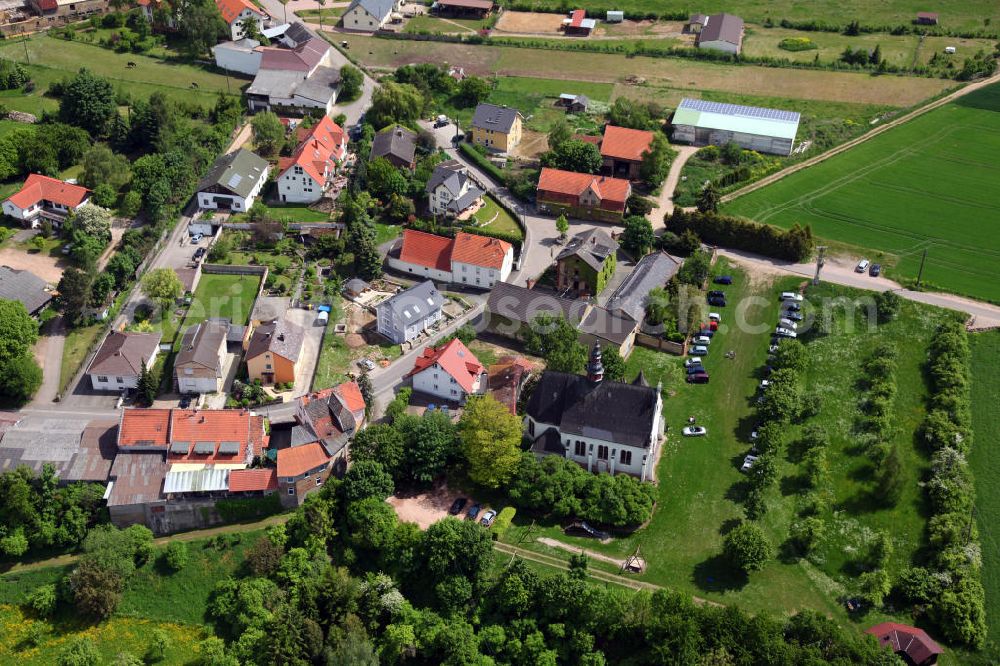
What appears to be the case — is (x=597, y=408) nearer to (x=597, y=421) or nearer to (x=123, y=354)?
(x=597, y=421)

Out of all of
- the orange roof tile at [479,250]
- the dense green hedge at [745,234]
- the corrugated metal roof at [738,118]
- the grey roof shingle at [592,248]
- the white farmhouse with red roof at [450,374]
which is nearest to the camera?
the white farmhouse with red roof at [450,374]

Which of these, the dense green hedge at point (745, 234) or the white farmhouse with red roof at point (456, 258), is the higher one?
the dense green hedge at point (745, 234)

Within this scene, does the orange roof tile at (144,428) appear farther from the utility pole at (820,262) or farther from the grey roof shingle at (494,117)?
the utility pole at (820,262)

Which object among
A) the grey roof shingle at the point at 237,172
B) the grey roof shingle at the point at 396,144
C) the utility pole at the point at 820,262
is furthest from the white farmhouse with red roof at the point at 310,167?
the utility pole at the point at 820,262

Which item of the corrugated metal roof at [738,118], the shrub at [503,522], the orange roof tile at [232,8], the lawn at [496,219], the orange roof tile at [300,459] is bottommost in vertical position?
the shrub at [503,522]

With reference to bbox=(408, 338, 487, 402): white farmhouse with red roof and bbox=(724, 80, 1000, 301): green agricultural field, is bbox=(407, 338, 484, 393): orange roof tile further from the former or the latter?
bbox=(724, 80, 1000, 301): green agricultural field

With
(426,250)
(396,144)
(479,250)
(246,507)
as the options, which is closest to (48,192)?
(396,144)
